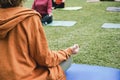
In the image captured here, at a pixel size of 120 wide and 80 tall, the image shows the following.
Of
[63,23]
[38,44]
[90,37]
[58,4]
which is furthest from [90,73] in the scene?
[58,4]

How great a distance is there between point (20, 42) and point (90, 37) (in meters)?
3.27

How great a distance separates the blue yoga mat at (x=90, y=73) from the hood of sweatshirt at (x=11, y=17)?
97 cm

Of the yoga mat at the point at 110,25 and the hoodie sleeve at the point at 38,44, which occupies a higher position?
the hoodie sleeve at the point at 38,44

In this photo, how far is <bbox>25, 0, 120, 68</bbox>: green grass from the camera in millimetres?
4057

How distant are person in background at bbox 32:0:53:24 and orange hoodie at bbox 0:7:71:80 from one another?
439 centimetres

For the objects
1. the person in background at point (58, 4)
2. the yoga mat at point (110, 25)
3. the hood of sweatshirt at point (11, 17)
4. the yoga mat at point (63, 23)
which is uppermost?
the hood of sweatshirt at point (11, 17)

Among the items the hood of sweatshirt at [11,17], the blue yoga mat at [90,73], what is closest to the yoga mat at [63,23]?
the blue yoga mat at [90,73]

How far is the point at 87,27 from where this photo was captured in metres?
6.12

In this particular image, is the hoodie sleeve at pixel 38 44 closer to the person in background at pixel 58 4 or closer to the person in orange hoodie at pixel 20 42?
the person in orange hoodie at pixel 20 42

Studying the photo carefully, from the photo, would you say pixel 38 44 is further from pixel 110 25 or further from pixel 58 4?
pixel 58 4

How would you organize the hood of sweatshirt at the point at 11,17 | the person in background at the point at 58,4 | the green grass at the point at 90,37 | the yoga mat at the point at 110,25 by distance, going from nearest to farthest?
the hood of sweatshirt at the point at 11,17 → the green grass at the point at 90,37 → the yoga mat at the point at 110,25 → the person in background at the point at 58,4

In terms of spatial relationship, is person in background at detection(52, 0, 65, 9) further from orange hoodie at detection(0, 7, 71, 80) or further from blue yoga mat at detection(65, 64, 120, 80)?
orange hoodie at detection(0, 7, 71, 80)

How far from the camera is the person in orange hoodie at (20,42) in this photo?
2.08 m

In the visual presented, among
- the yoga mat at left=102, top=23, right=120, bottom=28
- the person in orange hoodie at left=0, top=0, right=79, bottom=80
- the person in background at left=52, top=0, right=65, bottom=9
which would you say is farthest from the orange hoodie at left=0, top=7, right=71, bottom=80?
the person in background at left=52, top=0, right=65, bottom=9
